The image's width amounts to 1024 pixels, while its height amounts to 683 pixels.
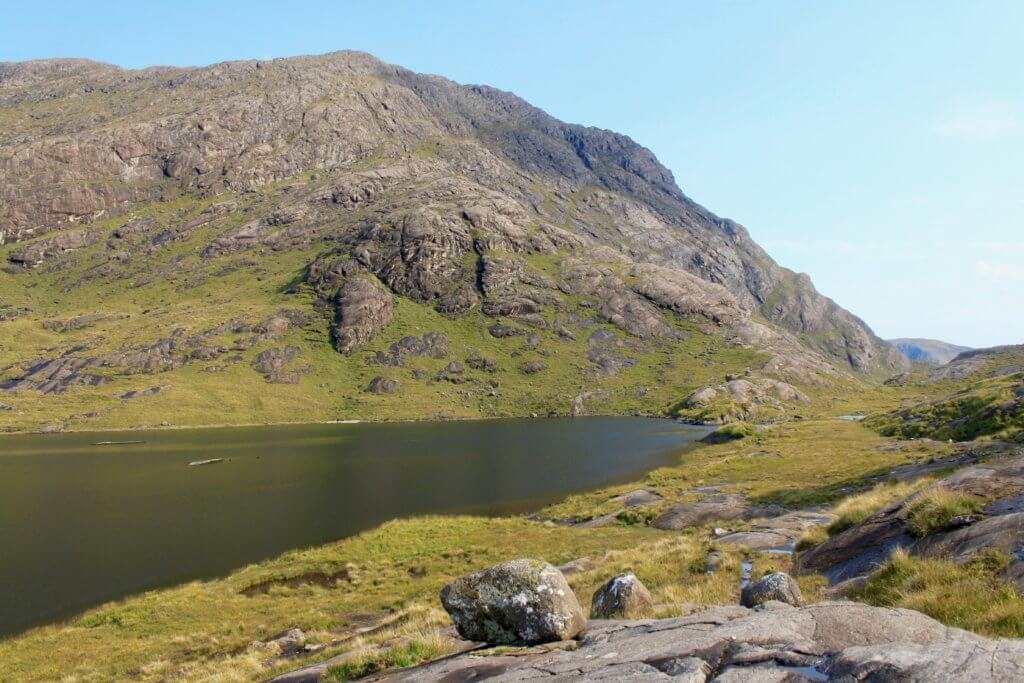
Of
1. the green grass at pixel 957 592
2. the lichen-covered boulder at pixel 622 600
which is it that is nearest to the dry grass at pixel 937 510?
the green grass at pixel 957 592

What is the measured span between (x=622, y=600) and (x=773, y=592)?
4.10 metres

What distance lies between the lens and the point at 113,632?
3069 centimetres

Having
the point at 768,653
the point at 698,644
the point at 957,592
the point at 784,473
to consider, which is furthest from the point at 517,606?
the point at 784,473

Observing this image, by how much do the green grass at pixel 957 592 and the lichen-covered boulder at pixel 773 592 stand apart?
1.55 m

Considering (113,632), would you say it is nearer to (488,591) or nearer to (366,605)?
(366,605)

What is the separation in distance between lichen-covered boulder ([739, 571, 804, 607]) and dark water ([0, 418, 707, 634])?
42514 mm

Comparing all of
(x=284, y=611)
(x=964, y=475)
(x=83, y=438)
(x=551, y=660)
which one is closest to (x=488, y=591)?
(x=551, y=660)

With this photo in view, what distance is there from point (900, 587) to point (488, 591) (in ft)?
33.0

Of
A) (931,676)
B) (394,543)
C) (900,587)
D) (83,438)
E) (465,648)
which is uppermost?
(931,676)

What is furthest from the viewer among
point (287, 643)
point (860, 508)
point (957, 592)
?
point (287, 643)

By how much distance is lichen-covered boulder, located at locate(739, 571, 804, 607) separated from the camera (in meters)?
14.7

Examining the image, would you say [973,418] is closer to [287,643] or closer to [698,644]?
[698,644]

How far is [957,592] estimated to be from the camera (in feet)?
37.0

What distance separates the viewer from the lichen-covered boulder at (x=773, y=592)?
1469 cm
